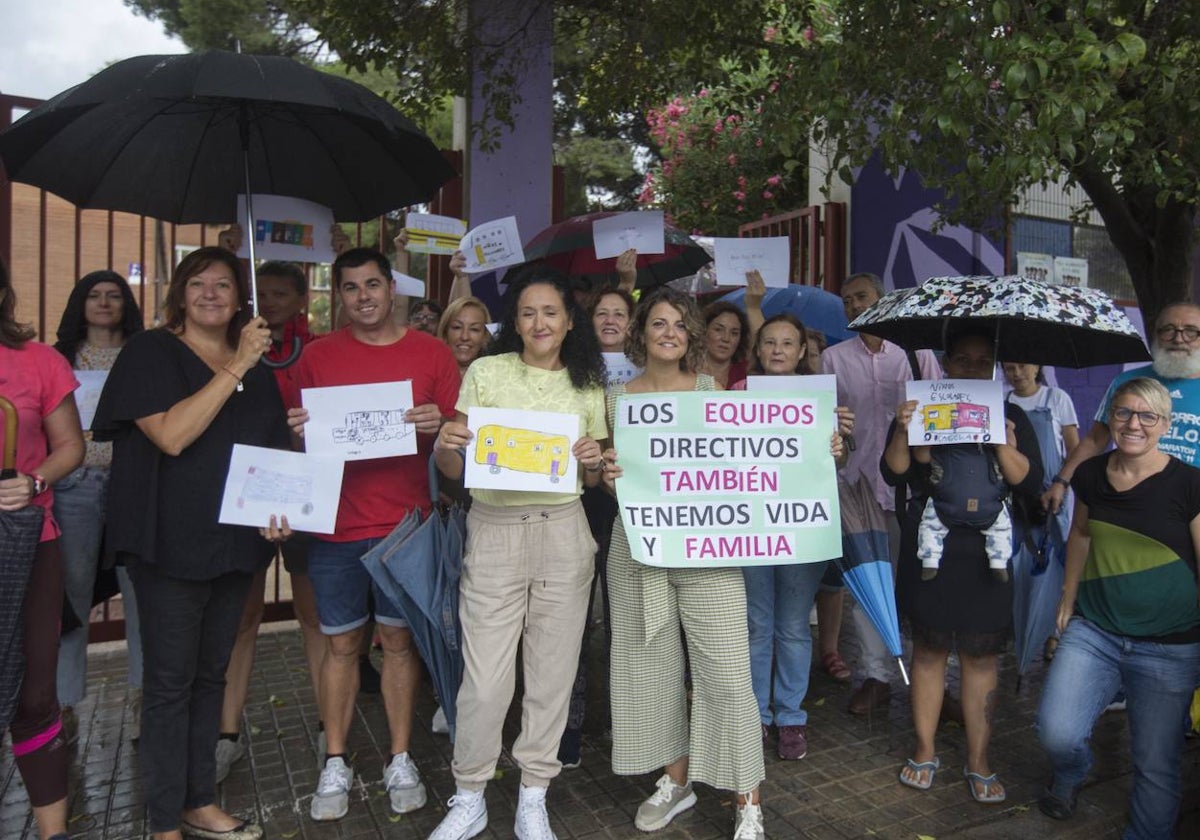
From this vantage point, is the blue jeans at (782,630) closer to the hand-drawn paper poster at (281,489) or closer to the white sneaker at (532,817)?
the white sneaker at (532,817)

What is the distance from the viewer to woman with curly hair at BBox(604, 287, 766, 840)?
3.51m

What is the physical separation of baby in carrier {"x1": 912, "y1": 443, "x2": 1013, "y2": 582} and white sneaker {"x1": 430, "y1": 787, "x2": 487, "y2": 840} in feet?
6.80

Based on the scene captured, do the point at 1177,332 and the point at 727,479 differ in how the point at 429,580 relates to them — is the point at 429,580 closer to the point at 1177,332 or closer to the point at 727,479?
the point at 727,479

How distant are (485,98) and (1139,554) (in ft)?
17.8

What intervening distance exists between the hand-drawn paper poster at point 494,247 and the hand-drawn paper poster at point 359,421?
81.4 inches

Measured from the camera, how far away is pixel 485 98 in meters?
6.97

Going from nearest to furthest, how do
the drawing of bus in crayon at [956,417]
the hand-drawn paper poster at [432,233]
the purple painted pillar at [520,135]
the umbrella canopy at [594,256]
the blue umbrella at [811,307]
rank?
the drawing of bus in crayon at [956,417], the hand-drawn paper poster at [432,233], the blue umbrella at [811,307], the umbrella canopy at [594,256], the purple painted pillar at [520,135]

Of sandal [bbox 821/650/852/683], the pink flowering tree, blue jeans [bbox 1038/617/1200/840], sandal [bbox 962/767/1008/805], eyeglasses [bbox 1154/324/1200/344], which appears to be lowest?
sandal [bbox 962/767/1008/805]

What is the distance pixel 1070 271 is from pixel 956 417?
15.0ft

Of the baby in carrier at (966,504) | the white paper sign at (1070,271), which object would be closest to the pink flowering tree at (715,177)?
the white paper sign at (1070,271)

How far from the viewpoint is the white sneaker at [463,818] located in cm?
342

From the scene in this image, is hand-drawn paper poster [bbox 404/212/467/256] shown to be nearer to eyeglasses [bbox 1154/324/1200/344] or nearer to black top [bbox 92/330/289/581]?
black top [bbox 92/330/289/581]

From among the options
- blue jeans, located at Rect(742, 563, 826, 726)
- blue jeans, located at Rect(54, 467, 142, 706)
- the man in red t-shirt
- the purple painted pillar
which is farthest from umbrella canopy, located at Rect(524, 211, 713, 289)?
blue jeans, located at Rect(54, 467, 142, 706)

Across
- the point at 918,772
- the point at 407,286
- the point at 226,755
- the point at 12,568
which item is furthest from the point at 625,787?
the point at 407,286
